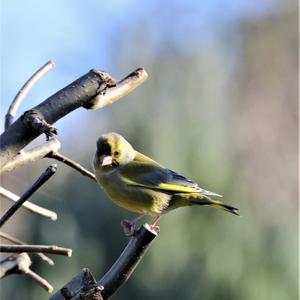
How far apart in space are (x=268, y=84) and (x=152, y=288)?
747 centimetres


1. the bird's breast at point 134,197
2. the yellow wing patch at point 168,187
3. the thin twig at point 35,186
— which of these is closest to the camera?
the thin twig at point 35,186

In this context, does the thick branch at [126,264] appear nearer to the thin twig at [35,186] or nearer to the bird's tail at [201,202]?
the thin twig at [35,186]

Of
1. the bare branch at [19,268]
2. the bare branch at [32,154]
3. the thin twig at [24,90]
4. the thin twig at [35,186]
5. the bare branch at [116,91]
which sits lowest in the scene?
the bare branch at [19,268]

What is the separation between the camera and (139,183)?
2.44 metres

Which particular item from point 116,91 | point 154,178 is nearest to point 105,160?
point 154,178

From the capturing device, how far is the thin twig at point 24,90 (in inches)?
60.6

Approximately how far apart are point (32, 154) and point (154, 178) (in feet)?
3.50

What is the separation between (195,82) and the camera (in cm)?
769

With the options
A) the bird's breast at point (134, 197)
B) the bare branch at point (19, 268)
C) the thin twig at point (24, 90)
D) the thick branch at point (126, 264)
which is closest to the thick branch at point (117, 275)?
the thick branch at point (126, 264)

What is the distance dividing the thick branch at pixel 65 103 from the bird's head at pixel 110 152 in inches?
32.1

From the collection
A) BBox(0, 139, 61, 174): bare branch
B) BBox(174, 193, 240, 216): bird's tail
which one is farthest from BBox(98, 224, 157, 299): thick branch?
BBox(174, 193, 240, 216): bird's tail

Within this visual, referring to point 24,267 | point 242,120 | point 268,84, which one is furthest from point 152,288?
point 268,84

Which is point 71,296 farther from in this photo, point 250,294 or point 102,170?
point 250,294

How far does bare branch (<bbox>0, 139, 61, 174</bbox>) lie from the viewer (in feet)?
4.67
